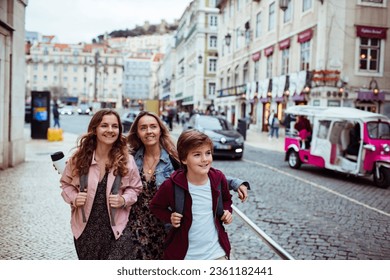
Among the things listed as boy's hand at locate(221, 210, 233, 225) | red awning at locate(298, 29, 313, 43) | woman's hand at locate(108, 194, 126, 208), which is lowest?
boy's hand at locate(221, 210, 233, 225)

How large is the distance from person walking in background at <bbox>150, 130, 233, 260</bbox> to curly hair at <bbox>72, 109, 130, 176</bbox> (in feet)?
0.87

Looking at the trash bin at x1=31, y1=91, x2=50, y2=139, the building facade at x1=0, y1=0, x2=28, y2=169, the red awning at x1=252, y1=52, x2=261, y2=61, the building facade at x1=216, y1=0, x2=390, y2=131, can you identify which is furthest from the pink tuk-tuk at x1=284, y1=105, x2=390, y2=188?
the trash bin at x1=31, y1=91, x2=50, y2=139

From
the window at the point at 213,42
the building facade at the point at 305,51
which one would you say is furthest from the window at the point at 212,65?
the window at the point at 213,42

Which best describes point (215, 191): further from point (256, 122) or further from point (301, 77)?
point (256, 122)

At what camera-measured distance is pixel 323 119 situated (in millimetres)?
9109

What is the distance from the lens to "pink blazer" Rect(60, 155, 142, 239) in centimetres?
231

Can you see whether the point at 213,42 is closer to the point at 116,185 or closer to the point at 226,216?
the point at 116,185

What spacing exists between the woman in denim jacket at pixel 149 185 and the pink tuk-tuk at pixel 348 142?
6.47 m

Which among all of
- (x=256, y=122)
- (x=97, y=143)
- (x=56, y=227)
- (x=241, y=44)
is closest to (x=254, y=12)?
(x=241, y=44)

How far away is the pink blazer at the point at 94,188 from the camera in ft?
7.58

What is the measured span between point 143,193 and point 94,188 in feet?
0.88

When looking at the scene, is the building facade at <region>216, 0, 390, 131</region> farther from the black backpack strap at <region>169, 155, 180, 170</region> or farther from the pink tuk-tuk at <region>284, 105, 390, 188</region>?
the black backpack strap at <region>169, 155, 180, 170</region>

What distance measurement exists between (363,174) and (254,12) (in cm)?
410

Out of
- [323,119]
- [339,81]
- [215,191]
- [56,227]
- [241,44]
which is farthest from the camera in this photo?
[339,81]
